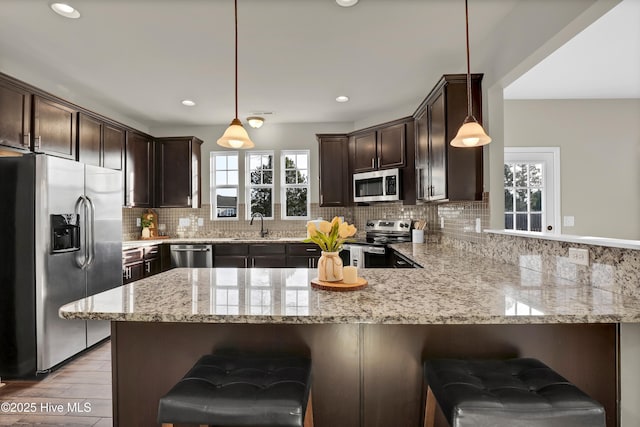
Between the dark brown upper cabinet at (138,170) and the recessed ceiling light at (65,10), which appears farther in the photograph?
the dark brown upper cabinet at (138,170)

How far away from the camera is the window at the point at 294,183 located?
526 centimetres

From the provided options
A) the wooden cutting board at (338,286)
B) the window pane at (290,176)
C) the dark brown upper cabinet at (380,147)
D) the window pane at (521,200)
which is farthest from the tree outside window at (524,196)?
the wooden cutting board at (338,286)

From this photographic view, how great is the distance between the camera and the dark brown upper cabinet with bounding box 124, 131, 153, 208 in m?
4.35

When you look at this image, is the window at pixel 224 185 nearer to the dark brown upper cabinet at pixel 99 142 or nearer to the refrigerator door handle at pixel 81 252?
the dark brown upper cabinet at pixel 99 142

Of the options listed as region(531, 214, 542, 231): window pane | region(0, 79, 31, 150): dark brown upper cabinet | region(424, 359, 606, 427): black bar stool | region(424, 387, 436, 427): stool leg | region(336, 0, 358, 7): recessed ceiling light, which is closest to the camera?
region(424, 359, 606, 427): black bar stool

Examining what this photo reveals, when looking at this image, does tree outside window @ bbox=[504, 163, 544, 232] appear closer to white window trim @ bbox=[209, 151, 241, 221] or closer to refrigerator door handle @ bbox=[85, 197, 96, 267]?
white window trim @ bbox=[209, 151, 241, 221]

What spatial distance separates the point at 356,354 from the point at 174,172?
4323mm

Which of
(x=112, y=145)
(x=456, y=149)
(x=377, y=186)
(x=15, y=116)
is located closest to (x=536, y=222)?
(x=377, y=186)

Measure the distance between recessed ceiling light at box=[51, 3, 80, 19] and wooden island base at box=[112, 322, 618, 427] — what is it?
215 centimetres

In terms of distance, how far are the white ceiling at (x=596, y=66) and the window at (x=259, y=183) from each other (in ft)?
11.0

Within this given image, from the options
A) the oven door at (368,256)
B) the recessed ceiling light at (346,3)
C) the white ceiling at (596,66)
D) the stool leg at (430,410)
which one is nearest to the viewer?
the stool leg at (430,410)

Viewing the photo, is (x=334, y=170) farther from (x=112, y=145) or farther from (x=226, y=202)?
(x=112, y=145)

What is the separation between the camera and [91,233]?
310 centimetres

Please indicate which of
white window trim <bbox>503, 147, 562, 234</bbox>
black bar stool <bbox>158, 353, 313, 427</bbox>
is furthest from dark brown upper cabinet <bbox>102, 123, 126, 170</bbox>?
white window trim <bbox>503, 147, 562, 234</bbox>
